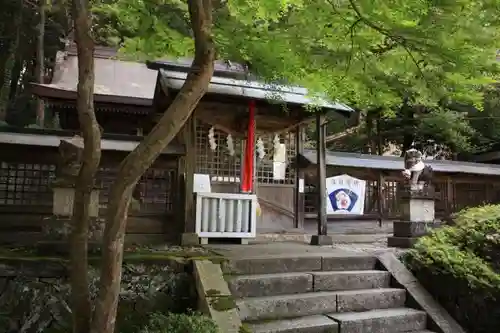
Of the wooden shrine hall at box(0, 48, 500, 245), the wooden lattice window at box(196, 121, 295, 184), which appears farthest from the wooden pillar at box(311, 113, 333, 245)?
the wooden lattice window at box(196, 121, 295, 184)

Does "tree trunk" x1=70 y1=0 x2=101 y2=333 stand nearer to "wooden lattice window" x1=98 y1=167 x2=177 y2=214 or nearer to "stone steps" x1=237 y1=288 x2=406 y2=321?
"stone steps" x1=237 y1=288 x2=406 y2=321

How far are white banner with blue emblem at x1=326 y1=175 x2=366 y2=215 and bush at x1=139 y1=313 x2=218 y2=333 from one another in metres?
9.14

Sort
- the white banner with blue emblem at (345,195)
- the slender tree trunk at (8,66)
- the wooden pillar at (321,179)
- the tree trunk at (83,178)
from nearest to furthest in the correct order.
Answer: the tree trunk at (83,178), the wooden pillar at (321,179), the white banner with blue emblem at (345,195), the slender tree trunk at (8,66)

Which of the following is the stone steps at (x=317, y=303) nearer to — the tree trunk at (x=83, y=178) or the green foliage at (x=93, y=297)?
the green foliage at (x=93, y=297)

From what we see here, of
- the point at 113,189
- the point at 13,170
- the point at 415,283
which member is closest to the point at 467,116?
the point at 415,283

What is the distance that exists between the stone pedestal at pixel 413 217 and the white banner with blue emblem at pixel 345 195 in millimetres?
4181

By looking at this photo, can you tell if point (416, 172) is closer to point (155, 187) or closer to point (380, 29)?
point (155, 187)

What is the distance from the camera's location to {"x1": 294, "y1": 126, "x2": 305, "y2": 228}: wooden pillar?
12.5m

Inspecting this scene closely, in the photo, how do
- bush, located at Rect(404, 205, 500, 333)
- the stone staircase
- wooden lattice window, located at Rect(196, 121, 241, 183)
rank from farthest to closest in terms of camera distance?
wooden lattice window, located at Rect(196, 121, 241, 183), bush, located at Rect(404, 205, 500, 333), the stone staircase

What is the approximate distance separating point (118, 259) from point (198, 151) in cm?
763

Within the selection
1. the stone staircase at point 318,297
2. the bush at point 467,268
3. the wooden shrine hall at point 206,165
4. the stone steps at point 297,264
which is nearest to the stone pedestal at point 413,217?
the bush at point 467,268

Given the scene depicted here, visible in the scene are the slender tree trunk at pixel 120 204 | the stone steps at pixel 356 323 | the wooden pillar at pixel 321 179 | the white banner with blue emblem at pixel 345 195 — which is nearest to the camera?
the slender tree trunk at pixel 120 204

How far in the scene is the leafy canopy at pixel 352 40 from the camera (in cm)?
410

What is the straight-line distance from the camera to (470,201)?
53.2 ft
